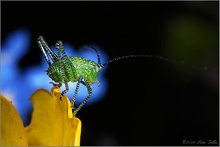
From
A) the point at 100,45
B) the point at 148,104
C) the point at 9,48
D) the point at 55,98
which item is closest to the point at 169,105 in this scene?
the point at 148,104

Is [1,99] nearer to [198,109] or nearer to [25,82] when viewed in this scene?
[25,82]

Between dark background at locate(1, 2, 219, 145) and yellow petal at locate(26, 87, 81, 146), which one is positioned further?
dark background at locate(1, 2, 219, 145)

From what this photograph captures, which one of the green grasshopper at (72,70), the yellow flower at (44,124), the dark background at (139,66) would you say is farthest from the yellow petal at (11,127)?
the dark background at (139,66)

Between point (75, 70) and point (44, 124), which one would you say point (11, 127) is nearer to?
point (44, 124)

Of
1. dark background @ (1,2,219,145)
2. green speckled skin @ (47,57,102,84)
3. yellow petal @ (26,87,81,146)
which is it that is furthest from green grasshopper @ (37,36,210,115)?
dark background @ (1,2,219,145)

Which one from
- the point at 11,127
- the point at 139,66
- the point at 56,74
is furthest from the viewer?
the point at 139,66

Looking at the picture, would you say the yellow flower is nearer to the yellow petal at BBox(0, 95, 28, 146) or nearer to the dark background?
the yellow petal at BBox(0, 95, 28, 146)

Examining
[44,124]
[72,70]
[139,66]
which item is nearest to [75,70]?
[72,70]

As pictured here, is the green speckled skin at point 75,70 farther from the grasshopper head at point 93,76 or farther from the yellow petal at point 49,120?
the yellow petal at point 49,120
